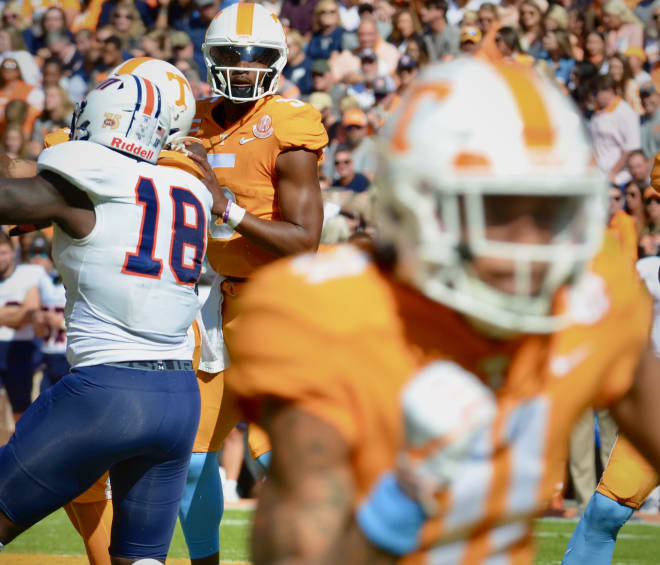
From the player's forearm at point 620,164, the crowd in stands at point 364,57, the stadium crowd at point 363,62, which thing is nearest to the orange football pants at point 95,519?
the stadium crowd at point 363,62

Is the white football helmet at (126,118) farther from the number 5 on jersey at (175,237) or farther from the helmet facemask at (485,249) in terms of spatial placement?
the helmet facemask at (485,249)

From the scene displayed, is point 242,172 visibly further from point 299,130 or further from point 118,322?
point 118,322

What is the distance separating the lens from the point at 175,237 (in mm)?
3475

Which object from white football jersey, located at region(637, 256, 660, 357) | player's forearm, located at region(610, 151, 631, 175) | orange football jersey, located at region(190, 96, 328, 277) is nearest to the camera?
orange football jersey, located at region(190, 96, 328, 277)

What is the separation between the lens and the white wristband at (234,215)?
402 cm

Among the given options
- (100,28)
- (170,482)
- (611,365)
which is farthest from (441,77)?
(100,28)

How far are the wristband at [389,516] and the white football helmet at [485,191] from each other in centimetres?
29

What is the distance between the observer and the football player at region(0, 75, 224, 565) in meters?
3.25

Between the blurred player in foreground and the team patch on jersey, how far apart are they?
1.64 m

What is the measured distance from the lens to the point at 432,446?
1.62 metres

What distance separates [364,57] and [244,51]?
5856 mm

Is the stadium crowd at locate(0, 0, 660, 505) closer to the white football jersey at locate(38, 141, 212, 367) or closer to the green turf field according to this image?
the green turf field

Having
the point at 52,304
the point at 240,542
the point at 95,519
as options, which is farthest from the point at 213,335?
the point at 52,304

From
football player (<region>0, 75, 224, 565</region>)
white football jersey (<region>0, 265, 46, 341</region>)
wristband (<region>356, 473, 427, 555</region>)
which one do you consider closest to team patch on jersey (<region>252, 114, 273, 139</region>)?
football player (<region>0, 75, 224, 565</region>)
